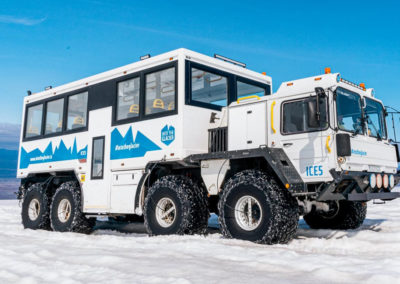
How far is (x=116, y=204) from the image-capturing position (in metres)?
9.51

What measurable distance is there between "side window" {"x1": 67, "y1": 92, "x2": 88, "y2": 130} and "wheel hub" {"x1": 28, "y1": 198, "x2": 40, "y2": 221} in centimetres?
238

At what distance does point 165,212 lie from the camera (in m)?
8.50

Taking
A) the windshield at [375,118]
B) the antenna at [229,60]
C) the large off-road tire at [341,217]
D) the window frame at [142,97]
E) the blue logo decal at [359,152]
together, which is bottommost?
the large off-road tire at [341,217]

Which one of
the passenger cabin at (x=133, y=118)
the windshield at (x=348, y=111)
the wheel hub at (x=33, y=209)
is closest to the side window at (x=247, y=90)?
the passenger cabin at (x=133, y=118)

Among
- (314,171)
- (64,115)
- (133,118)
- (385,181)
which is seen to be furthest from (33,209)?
(385,181)

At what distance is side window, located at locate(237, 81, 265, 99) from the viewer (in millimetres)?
9703

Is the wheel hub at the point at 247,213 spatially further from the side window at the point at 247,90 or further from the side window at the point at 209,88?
the side window at the point at 247,90

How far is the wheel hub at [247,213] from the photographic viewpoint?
7.27 m

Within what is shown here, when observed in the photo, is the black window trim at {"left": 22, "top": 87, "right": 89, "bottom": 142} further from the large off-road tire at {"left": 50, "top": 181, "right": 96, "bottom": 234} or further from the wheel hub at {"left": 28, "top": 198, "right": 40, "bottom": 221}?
the wheel hub at {"left": 28, "top": 198, "right": 40, "bottom": 221}

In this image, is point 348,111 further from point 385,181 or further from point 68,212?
point 68,212

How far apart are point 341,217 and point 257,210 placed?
2716 millimetres

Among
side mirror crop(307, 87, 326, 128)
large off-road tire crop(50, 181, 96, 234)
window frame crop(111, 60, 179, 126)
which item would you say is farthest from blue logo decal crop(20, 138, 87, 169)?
side mirror crop(307, 87, 326, 128)

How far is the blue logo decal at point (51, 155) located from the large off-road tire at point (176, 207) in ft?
9.30

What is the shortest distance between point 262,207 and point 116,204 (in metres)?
3.85
